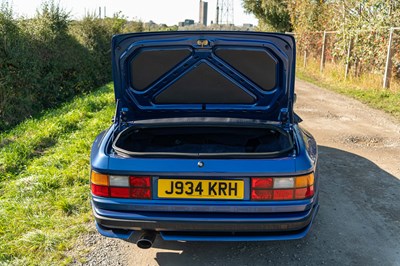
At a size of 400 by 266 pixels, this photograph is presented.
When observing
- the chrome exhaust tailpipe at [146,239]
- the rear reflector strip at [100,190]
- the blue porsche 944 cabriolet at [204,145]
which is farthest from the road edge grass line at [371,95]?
the rear reflector strip at [100,190]

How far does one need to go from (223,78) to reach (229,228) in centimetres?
148

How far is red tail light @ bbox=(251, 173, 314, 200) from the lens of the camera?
262 cm

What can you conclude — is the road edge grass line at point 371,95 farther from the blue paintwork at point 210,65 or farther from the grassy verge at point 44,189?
the grassy verge at point 44,189

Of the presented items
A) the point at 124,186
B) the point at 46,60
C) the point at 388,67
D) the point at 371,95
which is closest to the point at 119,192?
the point at 124,186

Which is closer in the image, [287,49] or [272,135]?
[287,49]

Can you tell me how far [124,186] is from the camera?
268 cm

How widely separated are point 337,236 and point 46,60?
9601 millimetres

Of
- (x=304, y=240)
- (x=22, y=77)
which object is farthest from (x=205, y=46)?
(x=22, y=77)

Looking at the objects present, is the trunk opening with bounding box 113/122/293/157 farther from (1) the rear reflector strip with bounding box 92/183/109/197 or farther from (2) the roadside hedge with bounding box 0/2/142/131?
(2) the roadside hedge with bounding box 0/2/142/131

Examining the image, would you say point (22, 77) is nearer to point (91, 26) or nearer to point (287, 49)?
point (91, 26)

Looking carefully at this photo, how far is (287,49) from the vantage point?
10.7 ft

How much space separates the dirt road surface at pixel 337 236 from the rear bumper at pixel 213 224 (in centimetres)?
43

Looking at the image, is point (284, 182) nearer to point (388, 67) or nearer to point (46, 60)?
point (46, 60)

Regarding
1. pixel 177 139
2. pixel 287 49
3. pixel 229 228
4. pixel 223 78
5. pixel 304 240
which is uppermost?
pixel 287 49
